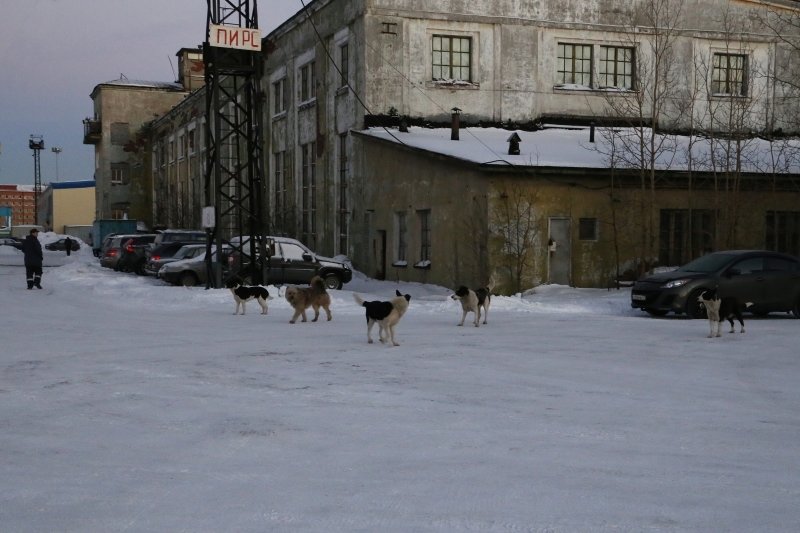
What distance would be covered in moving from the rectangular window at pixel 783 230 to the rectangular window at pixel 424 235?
9.99m

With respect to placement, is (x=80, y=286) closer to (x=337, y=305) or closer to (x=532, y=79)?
(x=337, y=305)

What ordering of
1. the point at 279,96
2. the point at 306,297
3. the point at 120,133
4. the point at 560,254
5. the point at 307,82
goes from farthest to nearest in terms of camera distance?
the point at 120,133 → the point at 279,96 → the point at 307,82 → the point at 560,254 → the point at 306,297

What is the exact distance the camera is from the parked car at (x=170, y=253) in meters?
29.4

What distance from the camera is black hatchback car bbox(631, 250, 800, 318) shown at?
1958cm

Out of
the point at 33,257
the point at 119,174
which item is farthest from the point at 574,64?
the point at 119,174

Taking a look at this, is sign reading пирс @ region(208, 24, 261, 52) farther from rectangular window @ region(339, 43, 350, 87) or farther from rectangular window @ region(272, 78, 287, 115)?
rectangular window @ region(272, 78, 287, 115)

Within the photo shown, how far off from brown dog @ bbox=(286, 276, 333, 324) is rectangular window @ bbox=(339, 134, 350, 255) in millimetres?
16384

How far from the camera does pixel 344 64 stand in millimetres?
33844

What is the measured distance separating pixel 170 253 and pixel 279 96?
12.7 metres

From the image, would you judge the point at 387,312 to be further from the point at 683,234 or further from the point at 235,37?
the point at 683,234

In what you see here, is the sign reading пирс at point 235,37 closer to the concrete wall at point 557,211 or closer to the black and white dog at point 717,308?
the concrete wall at point 557,211

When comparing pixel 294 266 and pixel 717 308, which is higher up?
pixel 294 266

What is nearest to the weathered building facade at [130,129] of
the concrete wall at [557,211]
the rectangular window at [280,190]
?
the rectangular window at [280,190]

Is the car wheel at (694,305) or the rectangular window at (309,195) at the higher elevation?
the rectangular window at (309,195)
